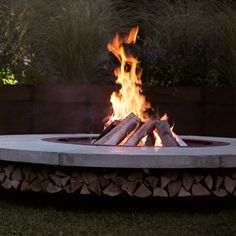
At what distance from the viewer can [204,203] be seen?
485 centimetres

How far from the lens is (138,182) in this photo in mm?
4238

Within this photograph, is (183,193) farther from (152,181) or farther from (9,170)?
(9,170)

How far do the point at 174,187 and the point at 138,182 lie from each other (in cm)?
23

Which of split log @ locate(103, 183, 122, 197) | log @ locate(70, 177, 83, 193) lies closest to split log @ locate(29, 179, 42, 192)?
log @ locate(70, 177, 83, 193)

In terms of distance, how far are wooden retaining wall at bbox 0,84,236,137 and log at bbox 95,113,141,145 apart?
2011 mm

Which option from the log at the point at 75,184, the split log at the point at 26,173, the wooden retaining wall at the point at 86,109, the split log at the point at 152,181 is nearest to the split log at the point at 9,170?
the split log at the point at 26,173

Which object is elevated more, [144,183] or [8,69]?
[8,69]

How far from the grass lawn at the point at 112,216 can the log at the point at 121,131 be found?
51cm

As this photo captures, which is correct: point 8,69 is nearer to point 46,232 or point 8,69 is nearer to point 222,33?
point 222,33

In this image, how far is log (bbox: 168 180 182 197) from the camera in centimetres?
427

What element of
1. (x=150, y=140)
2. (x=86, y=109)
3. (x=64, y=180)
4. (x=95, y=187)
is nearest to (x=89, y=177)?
(x=95, y=187)

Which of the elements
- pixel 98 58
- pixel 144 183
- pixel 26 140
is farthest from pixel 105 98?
pixel 144 183

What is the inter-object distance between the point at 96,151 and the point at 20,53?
367 cm

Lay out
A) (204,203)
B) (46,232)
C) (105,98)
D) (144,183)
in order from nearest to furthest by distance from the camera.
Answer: (46,232)
(144,183)
(204,203)
(105,98)
